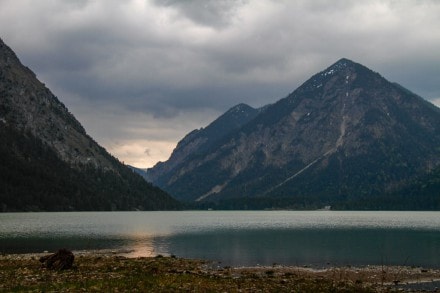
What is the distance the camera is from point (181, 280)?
4750cm

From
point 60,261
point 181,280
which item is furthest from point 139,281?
point 60,261

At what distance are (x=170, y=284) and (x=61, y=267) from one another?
1612 centimetres

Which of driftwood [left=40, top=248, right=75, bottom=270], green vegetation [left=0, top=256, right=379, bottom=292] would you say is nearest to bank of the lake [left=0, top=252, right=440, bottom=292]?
green vegetation [left=0, top=256, right=379, bottom=292]

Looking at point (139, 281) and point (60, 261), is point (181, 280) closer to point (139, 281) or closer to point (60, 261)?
point (139, 281)

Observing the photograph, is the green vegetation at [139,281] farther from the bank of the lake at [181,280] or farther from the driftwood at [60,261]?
the driftwood at [60,261]

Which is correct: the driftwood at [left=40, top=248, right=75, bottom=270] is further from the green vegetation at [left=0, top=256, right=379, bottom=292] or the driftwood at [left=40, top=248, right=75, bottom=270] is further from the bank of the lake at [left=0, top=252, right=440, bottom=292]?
the green vegetation at [left=0, top=256, right=379, bottom=292]

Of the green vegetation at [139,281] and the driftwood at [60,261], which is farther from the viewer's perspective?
the driftwood at [60,261]

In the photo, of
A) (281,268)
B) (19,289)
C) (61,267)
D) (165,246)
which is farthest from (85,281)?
(165,246)

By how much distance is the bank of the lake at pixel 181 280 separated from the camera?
4159 centimetres

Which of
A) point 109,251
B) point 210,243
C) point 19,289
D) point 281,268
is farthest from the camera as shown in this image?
point 210,243

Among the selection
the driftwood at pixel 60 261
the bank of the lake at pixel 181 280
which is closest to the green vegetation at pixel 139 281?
the bank of the lake at pixel 181 280

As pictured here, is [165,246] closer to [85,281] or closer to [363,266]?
[363,266]

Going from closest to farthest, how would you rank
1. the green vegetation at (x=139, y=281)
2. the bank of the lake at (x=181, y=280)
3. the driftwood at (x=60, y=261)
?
1. the green vegetation at (x=139, y=281)
2. the bank of the lake at (x=181, y=280)
3. the driftwood at (x=60, y=261)

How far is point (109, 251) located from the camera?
9031 cm
